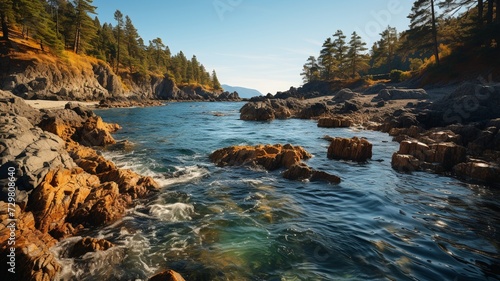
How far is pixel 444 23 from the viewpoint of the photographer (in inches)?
2009

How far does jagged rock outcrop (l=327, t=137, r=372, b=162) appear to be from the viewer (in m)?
17.9

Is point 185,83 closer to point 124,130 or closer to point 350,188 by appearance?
point 124,130

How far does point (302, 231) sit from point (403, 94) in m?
42.2

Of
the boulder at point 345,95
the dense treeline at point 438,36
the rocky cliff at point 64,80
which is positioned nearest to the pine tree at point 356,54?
the dense treeline at point 438,36

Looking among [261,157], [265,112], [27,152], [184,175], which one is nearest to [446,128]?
[261,157]

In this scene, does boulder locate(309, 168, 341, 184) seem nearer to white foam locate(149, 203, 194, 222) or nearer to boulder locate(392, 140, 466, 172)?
boulder locate(392, 140, 466, 172)

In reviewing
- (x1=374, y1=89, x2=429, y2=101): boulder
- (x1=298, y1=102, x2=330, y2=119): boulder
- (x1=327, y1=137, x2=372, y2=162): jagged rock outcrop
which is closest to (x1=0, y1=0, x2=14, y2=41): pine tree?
(x1=298, y1=102, x2=330, y2=119): boulder

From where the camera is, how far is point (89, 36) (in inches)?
3098

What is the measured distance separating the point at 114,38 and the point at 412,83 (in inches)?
4221

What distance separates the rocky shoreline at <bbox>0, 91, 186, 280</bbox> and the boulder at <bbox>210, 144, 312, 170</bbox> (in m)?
5.92

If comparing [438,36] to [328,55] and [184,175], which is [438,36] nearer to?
[328,55]

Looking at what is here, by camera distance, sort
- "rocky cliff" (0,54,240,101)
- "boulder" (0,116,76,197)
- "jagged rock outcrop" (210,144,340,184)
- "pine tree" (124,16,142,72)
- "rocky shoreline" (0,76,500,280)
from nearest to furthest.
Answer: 1. "rocky shoreline" (0,76,500,280)
2. "boulder" (0,116,76,197)
3. "jagged rock outcrop" (210,144,340,184)
4. "rocky cliff" (0,54,240,101)
5. "pine tree" (124,16,142,72)

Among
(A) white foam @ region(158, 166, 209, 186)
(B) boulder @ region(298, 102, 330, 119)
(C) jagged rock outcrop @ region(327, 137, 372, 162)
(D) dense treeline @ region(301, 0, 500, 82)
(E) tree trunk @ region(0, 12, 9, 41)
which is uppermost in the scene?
(D) dense treeline @ region(301, 0, 500, 82)

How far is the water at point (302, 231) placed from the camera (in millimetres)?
6734
